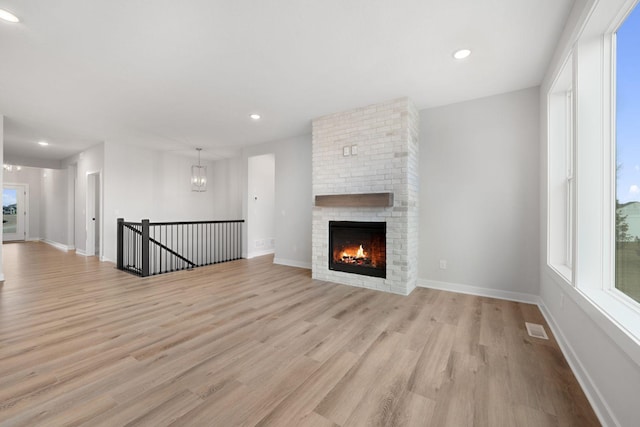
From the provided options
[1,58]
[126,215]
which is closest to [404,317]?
[1,58]

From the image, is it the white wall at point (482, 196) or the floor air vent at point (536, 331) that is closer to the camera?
the floor air vent at point (536, 331)

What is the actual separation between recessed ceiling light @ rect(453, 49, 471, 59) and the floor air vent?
2855 mm

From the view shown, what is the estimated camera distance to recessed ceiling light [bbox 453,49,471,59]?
2.64 m

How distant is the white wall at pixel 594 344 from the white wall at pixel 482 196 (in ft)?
2.31

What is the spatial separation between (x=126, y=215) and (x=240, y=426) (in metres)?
6.79

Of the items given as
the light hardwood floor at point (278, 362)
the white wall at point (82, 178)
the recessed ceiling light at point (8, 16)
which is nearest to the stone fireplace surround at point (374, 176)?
the light hardwood floor at point (278, 362)

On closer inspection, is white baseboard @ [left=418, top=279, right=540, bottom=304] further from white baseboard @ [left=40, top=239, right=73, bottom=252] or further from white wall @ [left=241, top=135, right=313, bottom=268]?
white baseboard @ [left=40, top=239, right=73, bottom=252]

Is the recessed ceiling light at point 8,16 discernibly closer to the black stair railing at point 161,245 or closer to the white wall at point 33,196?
the black stair railing at point 161,245

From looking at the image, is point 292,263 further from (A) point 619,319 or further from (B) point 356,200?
(A) point 619,319

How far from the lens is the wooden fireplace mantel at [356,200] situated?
147 inches

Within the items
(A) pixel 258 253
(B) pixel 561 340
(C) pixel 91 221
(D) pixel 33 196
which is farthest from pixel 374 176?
(D) pixel 33 196

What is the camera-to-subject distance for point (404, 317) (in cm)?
297

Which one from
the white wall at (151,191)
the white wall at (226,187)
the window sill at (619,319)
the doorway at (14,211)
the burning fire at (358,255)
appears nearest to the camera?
the window sill at (619,319)

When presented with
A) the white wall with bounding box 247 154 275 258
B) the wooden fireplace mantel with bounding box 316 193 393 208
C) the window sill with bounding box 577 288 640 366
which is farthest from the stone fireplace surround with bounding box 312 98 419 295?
the white wall with bounding box 247 154 275 258
